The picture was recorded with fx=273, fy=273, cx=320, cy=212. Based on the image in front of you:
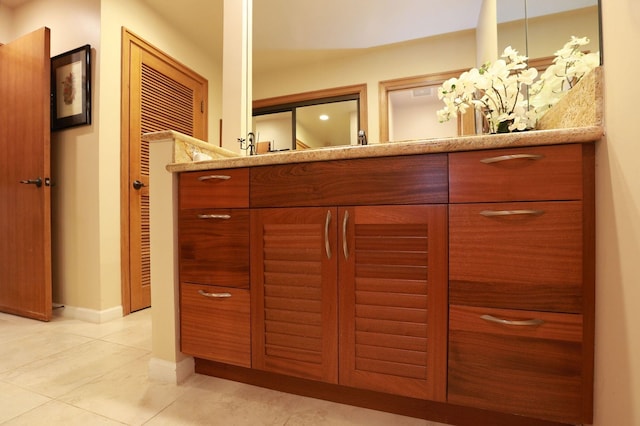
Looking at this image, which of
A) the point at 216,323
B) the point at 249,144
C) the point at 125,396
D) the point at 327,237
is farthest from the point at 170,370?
the point at 249,144

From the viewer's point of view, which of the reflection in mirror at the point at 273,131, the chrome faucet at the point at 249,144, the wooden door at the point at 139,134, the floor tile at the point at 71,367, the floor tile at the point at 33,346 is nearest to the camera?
the floor tile at the point at 71,367

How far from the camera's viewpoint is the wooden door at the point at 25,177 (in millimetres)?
2029

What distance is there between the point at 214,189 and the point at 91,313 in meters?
1.72

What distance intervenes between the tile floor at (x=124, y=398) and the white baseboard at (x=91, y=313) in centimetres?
37

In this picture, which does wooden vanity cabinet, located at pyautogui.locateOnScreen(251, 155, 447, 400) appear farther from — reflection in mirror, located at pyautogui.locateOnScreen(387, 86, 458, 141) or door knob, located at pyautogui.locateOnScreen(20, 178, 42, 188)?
door knob, located at pyautogui.locateOnScreen(20, 178, 42, 188)

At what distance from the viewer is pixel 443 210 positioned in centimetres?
90

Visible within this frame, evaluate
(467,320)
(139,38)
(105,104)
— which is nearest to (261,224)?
(467,320)

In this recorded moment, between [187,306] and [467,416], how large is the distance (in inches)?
46.8

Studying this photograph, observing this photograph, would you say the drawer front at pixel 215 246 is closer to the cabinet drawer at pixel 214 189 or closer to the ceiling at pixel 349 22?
the cabinet drawer at pixel 214 189

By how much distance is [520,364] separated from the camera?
0.82 meters

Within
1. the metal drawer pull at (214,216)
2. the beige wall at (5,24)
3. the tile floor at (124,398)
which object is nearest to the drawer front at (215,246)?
the metal drawer pull at (214,216)

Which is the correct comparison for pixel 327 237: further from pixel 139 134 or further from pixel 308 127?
pixel 139 134

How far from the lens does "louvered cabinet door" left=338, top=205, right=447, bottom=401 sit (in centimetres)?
90

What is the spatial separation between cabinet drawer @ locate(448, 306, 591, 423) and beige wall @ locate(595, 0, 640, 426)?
6 cm
